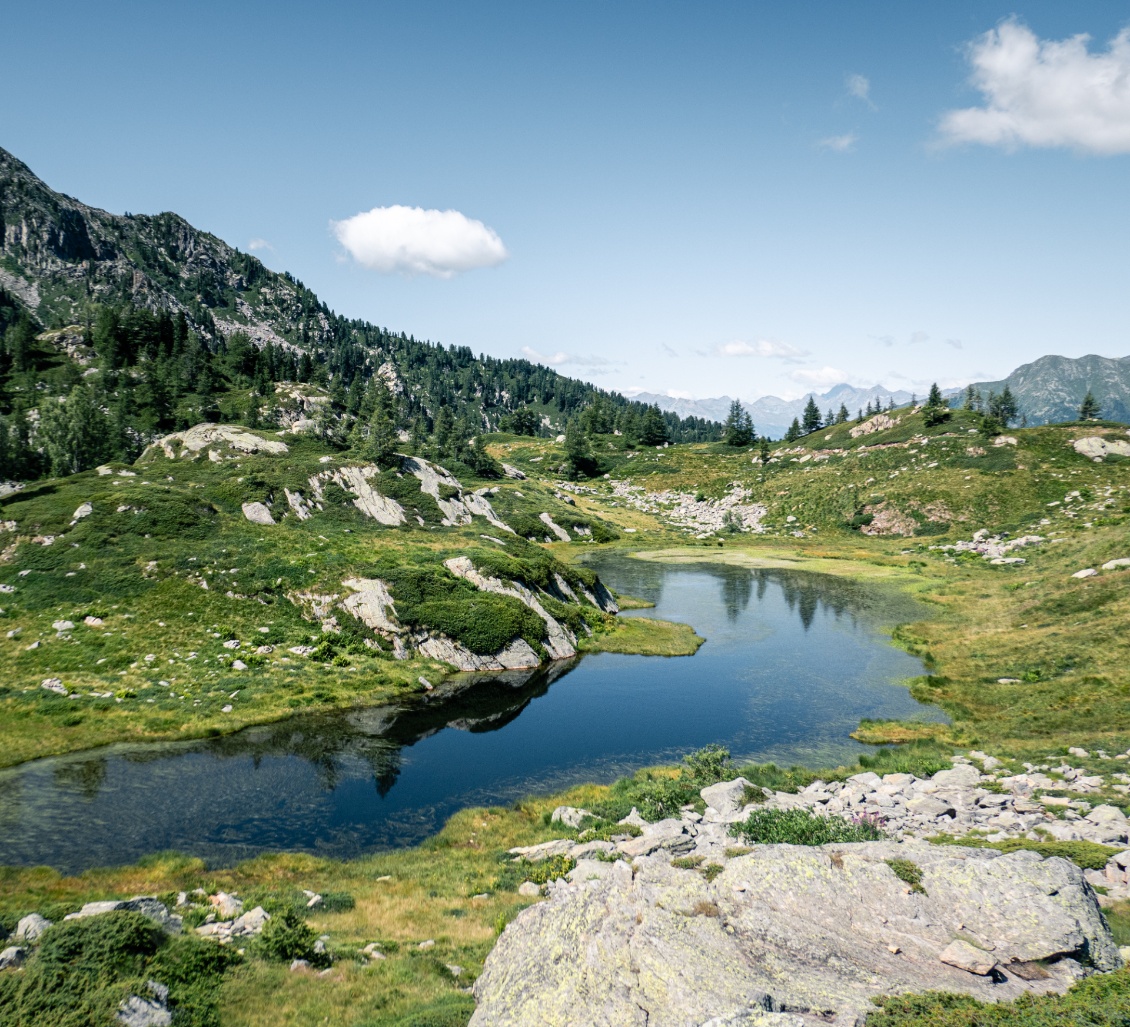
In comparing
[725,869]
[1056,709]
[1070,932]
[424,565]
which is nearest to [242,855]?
[725,869]

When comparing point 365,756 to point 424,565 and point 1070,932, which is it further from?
point 1070,932

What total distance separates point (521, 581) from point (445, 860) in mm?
35171

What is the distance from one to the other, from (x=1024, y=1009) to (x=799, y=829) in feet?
35.0

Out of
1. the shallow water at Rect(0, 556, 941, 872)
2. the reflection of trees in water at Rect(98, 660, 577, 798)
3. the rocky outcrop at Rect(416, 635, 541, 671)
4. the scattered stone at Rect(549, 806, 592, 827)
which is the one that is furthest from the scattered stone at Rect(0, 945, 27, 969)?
the rocky outcrop at Rect(416, 635, 541, 671)

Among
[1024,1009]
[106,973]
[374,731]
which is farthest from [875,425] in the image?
[106,973]

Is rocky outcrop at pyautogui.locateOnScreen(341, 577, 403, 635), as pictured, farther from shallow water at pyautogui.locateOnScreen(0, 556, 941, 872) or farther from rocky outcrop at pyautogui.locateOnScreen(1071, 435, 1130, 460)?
rocky outcrop at pyautogui.locateOnScreen(1071, 435, 1130, 460)

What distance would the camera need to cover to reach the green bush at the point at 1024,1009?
10.4 metres

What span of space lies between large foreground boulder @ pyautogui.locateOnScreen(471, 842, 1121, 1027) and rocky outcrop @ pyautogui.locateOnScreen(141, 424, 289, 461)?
86938mm

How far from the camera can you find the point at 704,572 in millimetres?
94000

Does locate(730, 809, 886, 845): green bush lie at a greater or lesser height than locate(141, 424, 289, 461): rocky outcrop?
lesser

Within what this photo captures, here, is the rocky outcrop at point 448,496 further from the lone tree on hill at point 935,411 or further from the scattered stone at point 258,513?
the lone tree on hill at point 935,411

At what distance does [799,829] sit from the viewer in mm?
21562

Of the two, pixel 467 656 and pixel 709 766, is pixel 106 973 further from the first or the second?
pixel 467 656

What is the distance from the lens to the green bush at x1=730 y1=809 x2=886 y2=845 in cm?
2084
